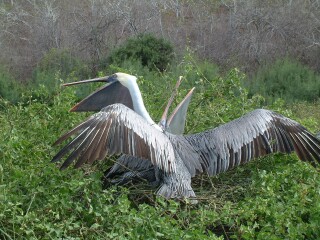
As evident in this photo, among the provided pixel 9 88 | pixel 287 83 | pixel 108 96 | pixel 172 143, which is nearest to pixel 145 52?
Answer: pixel 9 88

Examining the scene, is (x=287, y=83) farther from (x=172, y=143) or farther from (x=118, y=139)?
(x=118, y=139)

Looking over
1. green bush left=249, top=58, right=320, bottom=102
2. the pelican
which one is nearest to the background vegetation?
the pelican

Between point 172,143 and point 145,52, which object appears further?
point 145,52

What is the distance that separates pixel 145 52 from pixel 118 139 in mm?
11282

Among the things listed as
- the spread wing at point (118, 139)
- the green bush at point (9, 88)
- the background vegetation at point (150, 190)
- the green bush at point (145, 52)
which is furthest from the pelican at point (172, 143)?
the green bush at point (145, 52)

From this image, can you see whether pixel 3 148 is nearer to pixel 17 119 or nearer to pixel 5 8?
pixel 17 119

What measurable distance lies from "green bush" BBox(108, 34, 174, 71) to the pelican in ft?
32.8

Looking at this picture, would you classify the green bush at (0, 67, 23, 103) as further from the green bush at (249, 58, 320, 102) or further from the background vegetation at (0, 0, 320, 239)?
the green bush at (249, 58, 320, 102)

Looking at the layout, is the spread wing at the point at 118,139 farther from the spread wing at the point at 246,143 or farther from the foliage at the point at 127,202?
the spread wing at the point at 246,143

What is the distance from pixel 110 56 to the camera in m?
16.4

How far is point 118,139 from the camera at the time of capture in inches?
188

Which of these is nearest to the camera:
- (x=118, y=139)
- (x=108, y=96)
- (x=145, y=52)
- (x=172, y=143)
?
(x=118, y=139)

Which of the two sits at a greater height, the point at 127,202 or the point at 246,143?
the point at 127,202

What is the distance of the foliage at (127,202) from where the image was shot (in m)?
3.71
